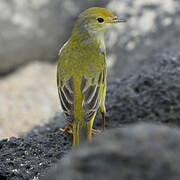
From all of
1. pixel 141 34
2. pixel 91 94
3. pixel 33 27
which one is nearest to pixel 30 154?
pixel 91 94

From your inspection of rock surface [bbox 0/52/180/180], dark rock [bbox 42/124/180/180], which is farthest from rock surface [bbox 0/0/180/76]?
dark rock [bbox 42/124/180/180]

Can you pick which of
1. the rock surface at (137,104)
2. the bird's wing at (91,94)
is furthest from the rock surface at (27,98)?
the bird's wing at (91,94)

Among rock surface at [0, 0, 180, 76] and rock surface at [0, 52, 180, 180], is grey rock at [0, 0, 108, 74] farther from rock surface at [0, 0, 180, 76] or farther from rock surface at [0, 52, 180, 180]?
rock surface at [0, 52, 180, 180]

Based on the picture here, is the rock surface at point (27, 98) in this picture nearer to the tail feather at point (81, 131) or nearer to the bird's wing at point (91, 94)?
the bird's wing at point (91, 94)

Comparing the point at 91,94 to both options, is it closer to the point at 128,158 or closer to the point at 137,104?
the point at 137,104

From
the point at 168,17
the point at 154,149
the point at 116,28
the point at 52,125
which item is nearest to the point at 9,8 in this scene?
the point at 116,28

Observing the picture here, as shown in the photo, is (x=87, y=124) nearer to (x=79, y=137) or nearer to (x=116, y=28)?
(x=79, y=137)
